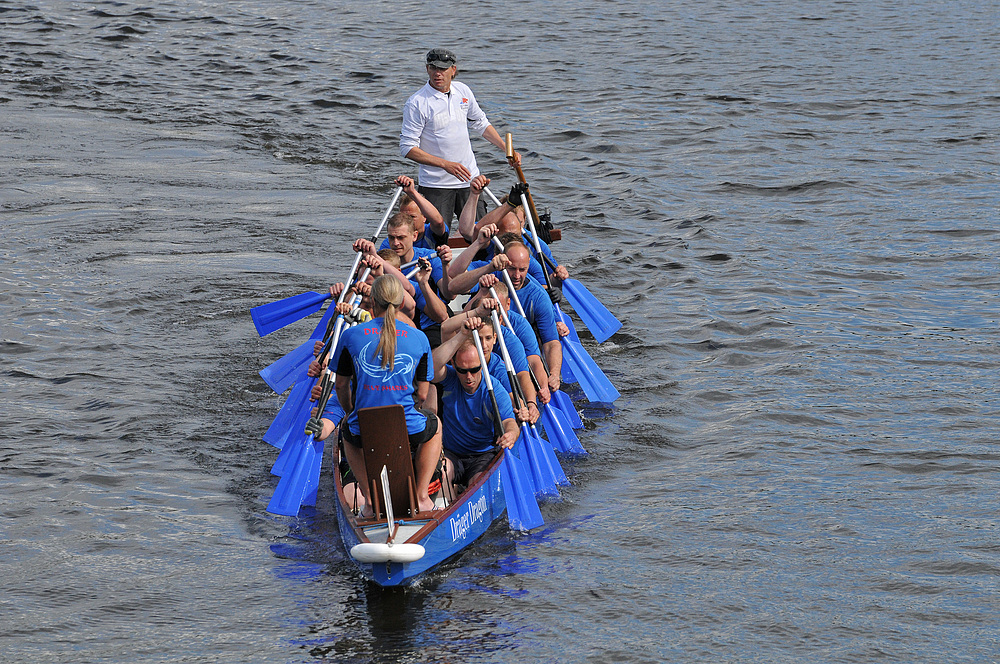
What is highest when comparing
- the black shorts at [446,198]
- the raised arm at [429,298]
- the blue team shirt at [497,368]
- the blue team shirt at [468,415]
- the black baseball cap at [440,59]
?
the black baseball cap at [440,59]

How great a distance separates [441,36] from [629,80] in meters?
7.53

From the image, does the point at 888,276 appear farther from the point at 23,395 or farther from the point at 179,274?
the point at 23,395

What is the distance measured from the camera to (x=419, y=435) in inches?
314

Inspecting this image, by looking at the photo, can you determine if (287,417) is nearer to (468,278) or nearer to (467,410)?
(467,410)

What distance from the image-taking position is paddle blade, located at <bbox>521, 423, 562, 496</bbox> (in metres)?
→ 9.09

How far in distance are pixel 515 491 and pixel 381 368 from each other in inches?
62.7

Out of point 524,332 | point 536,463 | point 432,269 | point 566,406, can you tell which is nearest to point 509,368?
point 536,463

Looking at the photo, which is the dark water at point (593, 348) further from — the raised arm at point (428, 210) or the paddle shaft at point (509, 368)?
the raised arm at point (428, 210)

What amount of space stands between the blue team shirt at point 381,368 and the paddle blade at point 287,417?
218cm

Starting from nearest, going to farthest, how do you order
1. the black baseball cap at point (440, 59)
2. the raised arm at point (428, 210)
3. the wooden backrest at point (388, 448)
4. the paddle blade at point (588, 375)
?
the wooden backrest at point (388, 448) < the raised arm at point (428, 210) < the paddle blade at point (588, 375) < the black baseball cap at point (440, 59)

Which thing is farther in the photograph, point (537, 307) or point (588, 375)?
point (588, 375)

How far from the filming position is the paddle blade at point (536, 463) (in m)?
9.09

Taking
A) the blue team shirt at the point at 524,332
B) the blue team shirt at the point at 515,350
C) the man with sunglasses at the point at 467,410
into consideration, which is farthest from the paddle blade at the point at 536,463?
the blue team shirt at the point at 524,332

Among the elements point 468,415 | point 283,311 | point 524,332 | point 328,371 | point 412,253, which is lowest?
point 468,415
